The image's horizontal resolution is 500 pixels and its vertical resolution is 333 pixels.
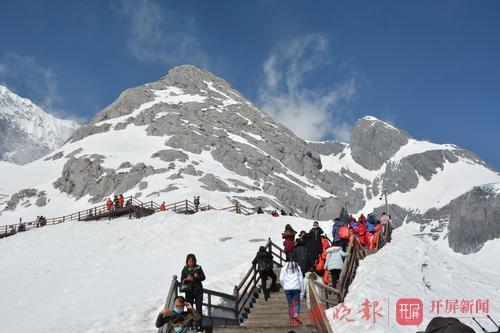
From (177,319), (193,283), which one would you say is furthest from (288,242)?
(177,319)

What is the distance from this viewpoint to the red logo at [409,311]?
445 inches

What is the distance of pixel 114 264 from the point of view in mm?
24953

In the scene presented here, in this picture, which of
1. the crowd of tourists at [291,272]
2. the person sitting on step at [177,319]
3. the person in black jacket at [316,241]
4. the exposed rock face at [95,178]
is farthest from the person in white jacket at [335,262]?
the exposed rock face at [95,178]

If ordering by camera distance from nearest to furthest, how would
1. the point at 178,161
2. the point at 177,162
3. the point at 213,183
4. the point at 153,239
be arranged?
1. the point at 153,239
2. the point at 213,183
3. the point at 177,162
4. the point at 178,161

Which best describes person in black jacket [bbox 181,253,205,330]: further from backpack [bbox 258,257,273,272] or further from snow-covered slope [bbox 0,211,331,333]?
backpack [bbox 258,257,273,272]

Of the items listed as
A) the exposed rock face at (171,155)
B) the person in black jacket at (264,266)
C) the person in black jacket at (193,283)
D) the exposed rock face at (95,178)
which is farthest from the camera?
the exposed rock face at (171,155)

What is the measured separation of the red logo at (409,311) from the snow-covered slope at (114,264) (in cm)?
571

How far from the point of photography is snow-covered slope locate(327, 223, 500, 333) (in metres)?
10.9

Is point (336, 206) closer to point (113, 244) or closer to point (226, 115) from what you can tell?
point (226, 115)

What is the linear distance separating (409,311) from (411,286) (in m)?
2.35

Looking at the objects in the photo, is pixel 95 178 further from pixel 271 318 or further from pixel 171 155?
pixel 271 318

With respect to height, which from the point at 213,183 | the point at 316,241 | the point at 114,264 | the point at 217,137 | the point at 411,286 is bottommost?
the point at 114,264

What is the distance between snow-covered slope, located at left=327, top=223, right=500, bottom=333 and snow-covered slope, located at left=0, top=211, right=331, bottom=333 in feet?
15.9

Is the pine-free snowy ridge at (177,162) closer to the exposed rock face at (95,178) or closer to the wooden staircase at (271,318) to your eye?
the exposed rock face at (95,178)
